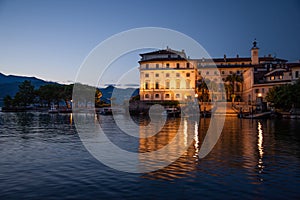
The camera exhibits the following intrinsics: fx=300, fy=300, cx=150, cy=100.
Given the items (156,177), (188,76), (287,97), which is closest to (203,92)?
(188,76)

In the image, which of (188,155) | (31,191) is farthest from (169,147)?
(31,191)

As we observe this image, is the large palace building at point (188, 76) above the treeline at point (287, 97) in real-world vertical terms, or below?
above

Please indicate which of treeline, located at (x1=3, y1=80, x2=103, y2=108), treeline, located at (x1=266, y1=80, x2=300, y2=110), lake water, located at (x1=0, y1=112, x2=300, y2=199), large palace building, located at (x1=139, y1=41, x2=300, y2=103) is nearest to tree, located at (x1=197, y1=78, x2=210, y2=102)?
large palace building, located at (x1=139, y1=41, x2=300, y2=103)

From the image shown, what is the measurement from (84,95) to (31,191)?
140264 millimetres

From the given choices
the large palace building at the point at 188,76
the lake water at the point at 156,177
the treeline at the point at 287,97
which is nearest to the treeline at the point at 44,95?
the large palace building at the point at 188,76

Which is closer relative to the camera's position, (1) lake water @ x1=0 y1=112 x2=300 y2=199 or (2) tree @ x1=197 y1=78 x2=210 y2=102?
(1) lake water @ x1=0 y1=112 x2=300 y2=199

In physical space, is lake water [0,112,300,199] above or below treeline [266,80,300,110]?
below

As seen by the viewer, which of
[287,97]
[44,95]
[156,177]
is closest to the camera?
[156,177]

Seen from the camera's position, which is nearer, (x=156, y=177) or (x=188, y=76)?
(x=156, y=177)

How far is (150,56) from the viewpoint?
397 ft

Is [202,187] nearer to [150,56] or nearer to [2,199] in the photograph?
Answer: [2,199]

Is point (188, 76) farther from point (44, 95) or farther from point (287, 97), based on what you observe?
point (44, 95)

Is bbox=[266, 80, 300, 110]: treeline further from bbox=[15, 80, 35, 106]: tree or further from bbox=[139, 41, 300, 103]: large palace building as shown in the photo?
bbox=[15, 80, 35, 106]: tree

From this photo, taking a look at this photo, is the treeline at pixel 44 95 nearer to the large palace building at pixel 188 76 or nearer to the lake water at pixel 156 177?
the large palace building at pixel 188 76
